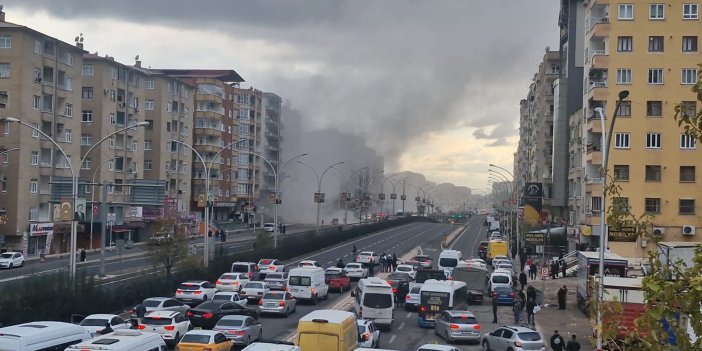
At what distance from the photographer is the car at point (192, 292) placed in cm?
4084

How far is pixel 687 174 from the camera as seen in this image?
57.1 meters

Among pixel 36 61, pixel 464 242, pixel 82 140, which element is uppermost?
pixel 36 61

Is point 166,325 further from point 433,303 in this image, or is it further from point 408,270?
point 408,270

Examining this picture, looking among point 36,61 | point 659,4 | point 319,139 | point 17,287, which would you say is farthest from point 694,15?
point 319,139

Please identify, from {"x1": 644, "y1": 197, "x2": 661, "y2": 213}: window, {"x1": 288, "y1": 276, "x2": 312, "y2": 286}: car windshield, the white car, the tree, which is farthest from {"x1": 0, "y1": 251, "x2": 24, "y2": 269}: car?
{"x1": 644, "y1": 197, "x2": 661, "y2": 213}: window

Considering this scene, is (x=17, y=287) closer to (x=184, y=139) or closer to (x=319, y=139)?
(x=184, y=139)

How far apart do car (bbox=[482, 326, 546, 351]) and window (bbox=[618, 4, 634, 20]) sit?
3582cm

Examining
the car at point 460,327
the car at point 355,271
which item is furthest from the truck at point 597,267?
the car at point 355,271

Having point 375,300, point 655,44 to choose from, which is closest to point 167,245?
Answer: point 375,300

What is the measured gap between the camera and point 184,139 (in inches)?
4107

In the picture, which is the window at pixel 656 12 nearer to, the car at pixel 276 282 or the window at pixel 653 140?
the window at pixel 653 140

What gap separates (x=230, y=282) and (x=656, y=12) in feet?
115

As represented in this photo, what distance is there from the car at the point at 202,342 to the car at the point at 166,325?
11.2 ft

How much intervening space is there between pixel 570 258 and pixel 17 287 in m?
47.6
